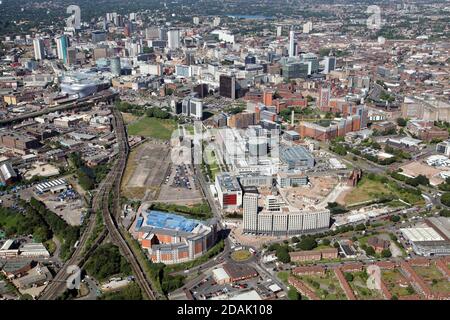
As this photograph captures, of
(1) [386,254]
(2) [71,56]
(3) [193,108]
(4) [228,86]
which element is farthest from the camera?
(2) [71,56]

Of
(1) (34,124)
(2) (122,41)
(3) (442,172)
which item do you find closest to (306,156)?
(3) (442,172)

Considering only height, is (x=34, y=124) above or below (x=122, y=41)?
below

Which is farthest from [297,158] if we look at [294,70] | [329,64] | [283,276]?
[329,64]

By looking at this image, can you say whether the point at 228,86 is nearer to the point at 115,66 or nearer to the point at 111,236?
the point at 115,66

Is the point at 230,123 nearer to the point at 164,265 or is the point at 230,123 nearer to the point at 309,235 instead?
the point at 309,235

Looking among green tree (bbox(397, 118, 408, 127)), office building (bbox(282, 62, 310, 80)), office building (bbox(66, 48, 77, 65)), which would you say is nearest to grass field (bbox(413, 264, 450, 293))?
green tree (bbox(397, 118, 408, 127))

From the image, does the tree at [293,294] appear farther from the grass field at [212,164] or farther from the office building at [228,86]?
the office building at [228,86]

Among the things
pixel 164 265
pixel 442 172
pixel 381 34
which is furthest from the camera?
pixel 381 34

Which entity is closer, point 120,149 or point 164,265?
point 164,265
